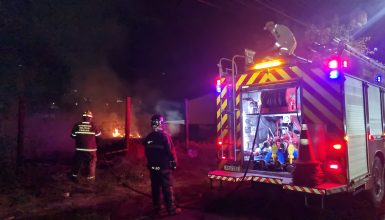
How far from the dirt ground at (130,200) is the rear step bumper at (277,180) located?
0.27 meters

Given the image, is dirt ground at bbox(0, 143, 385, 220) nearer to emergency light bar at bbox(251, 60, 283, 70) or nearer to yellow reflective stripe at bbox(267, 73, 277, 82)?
yellow reflective stripe at bbox(267, 73, 277, 82)

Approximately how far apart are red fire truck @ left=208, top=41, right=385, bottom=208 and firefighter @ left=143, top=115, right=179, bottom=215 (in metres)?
0.90

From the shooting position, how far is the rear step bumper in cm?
499

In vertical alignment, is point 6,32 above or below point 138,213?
above

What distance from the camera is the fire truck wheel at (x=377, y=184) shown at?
6438 millimetres

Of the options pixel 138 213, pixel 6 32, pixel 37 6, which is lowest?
pixel 138 213

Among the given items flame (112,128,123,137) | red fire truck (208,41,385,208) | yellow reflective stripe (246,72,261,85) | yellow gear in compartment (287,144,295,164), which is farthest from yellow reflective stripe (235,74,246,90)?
flame (112,128,123,137)

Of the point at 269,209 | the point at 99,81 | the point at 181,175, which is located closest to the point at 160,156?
the point at 269,209

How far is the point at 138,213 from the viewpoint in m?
5.96

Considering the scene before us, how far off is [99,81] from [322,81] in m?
11.4

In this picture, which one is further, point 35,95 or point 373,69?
point 35,95

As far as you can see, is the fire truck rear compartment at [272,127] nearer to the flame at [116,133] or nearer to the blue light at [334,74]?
the blue light at [334,74]

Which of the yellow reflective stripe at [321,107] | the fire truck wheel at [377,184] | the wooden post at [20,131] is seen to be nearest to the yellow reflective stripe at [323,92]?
the yellow reflective stripe at [321,107]

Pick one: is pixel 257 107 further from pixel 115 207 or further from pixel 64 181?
pixel 64 181
